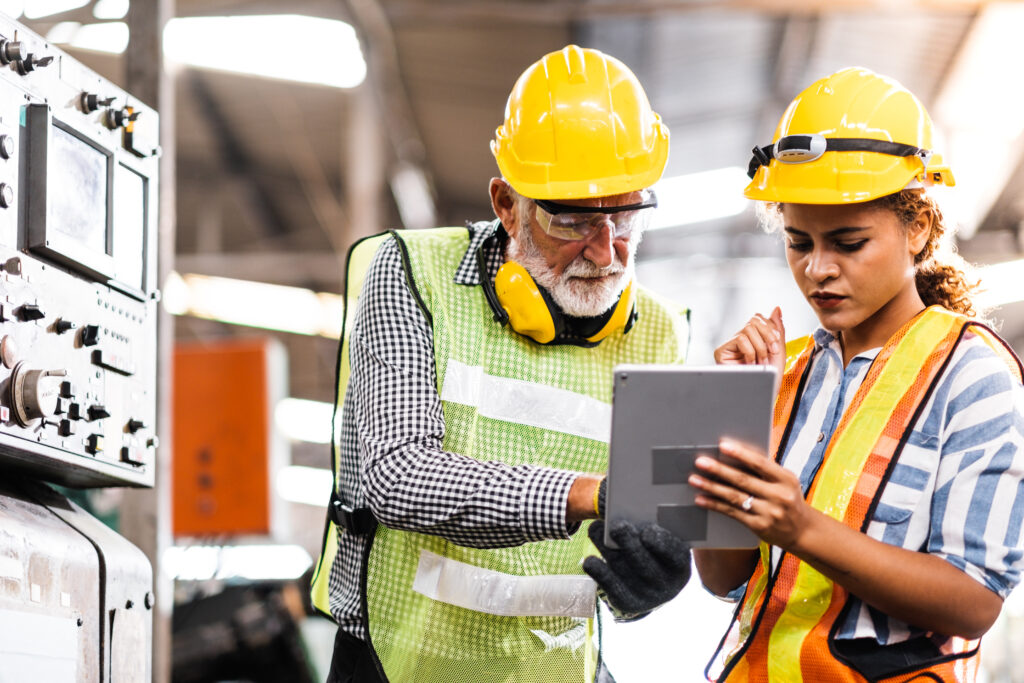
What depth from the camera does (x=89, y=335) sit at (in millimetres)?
2496

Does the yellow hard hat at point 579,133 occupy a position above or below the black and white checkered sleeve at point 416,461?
above

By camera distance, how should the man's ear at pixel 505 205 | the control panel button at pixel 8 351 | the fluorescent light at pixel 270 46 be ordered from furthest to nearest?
1. the fluorescent light at pixel 270 46
2. the man's ear at pixel 505 205
3. the control panel button at pixel 8 351

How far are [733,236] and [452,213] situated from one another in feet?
12.2

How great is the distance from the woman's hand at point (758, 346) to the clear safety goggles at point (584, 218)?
37 cm

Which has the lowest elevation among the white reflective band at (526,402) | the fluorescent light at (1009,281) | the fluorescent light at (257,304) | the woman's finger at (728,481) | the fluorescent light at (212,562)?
the fluorescent light at (212,562)

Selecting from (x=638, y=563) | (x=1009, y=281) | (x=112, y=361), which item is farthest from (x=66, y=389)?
(x=1009, y=281)

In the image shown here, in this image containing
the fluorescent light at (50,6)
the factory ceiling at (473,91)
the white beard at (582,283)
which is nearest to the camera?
the white beard at (582,283)

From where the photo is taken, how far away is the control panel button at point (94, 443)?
8.24 feet

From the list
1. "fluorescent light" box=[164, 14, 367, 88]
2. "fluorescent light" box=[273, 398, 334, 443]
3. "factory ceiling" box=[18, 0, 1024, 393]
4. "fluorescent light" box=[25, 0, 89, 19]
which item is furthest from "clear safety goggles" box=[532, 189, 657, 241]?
"fluorescent light" box=[273, 398, 334, 443]

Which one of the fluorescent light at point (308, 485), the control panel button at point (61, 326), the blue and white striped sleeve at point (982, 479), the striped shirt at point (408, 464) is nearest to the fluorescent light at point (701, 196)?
the fluorescent light at point (308, 485)

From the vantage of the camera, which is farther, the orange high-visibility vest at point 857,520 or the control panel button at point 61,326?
the control panel button at point 61,326

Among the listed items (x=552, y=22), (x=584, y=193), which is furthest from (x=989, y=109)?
(x=584, y=193)

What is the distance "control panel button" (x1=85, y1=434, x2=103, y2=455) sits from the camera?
8.24 feet

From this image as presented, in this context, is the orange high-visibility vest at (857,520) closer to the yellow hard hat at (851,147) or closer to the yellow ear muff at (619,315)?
the yellow hard hat at (851,147)
